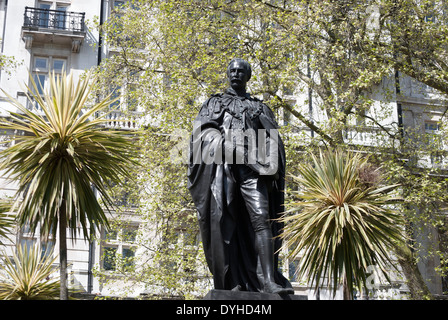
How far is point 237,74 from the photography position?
7273 mm

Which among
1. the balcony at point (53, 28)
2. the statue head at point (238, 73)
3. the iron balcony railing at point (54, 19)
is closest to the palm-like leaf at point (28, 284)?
the statue head at point (238, 73)

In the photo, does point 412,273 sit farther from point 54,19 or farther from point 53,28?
point 54,19

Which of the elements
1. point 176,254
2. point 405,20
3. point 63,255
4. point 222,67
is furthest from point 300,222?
point 405,20

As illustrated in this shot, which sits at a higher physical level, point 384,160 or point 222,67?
point 222,67

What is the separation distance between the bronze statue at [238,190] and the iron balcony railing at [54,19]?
2056 cm

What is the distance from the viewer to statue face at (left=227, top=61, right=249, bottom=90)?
23.9 ft

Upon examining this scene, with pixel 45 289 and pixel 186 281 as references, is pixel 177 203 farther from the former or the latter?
pixel 45 289

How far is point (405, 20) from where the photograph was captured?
18594mm

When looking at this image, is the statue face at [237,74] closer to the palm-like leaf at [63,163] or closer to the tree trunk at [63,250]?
the palm-like leaf at [63,163]

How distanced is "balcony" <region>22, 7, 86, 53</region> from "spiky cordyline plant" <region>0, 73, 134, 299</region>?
1686 cm

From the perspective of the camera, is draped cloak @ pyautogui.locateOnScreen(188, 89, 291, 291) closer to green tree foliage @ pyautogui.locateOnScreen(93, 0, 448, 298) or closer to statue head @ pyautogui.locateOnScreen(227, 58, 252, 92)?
statue head @ pyautogui.locateOnScreen(227, 58, 252, 92)

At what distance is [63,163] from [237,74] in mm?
3548

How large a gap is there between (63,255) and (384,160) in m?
11.1

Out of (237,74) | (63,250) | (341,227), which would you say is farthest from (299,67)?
(237,74)
